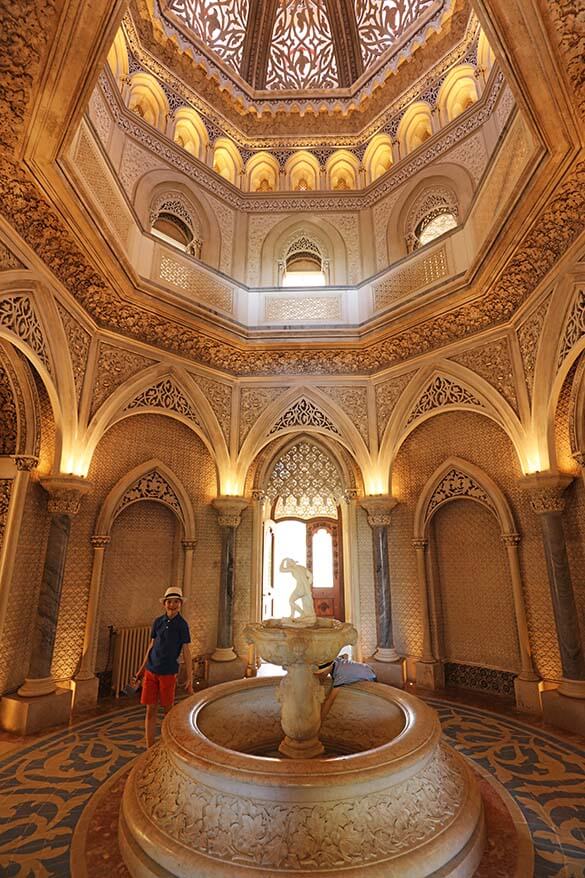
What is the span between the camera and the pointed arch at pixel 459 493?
259 inches

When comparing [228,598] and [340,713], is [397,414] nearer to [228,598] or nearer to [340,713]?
[228,598]

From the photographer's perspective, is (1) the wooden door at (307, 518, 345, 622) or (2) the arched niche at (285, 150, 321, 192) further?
(1) the wooden door at (307, 518, 345, 622)

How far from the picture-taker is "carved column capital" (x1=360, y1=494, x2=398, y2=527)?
7.59 m

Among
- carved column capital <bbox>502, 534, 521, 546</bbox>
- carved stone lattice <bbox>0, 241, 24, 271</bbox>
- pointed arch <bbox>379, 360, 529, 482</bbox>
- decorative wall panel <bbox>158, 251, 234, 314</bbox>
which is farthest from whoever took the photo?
decorative wall panel <bbox>158, 251, 234, 314</bbox>

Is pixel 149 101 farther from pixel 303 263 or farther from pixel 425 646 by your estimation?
pixel 425 646

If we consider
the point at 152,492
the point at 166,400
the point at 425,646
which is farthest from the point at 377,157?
the point at 425,646

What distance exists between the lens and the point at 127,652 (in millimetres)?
6570

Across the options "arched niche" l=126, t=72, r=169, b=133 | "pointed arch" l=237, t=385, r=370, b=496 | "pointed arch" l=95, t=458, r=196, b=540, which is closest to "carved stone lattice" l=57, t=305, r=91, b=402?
"pointed arch" l=95, t=458, r=196, b=540

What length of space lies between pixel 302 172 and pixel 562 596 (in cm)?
898

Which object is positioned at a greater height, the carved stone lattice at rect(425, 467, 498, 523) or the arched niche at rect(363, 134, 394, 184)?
the arched niche at rect(363, 134, 394, 184)

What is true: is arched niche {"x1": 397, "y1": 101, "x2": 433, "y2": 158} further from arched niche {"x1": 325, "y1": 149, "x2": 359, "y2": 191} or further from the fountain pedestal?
the fountain pedestal

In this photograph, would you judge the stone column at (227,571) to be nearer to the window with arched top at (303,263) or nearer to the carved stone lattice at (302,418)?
the carved stone lattice at (302,418)

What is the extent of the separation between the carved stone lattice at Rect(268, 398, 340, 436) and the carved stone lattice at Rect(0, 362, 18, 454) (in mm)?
3986

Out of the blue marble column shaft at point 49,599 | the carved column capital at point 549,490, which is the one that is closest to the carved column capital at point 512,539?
the carved column capital at point 549,490
